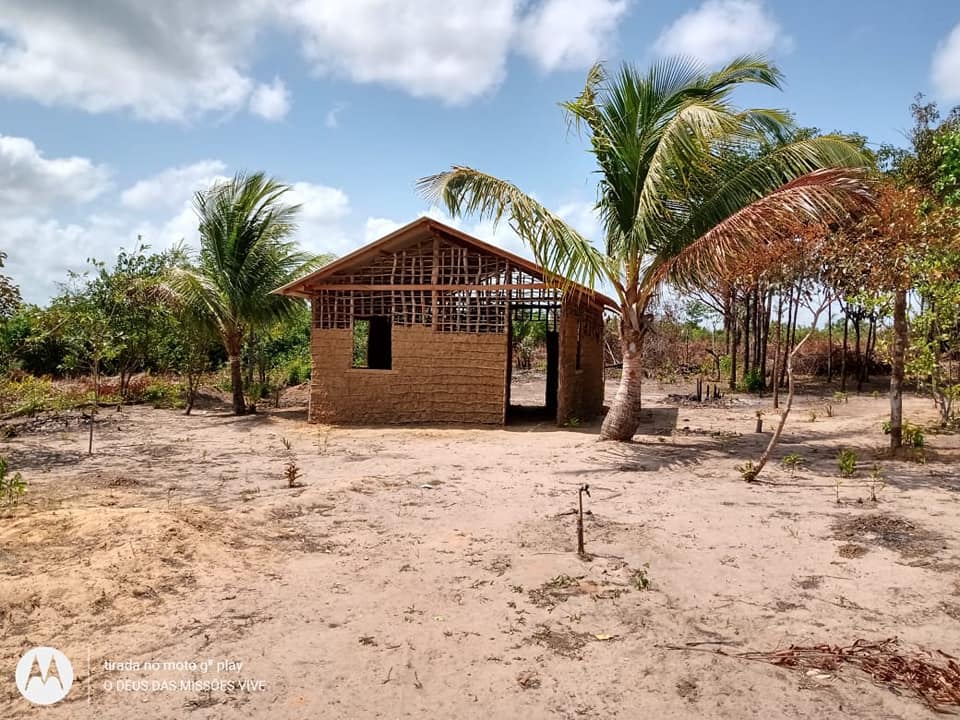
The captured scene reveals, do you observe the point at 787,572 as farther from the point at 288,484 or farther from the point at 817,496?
the point at 288,484

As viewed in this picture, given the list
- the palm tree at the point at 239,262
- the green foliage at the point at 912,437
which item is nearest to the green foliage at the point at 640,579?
the green foliage at the point at 912,437

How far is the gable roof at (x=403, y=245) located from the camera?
12062 millimetres

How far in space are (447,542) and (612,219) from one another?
667cm

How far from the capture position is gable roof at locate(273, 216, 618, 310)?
1206 cm

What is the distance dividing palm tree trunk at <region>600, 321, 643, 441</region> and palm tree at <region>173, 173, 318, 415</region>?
26.9 ft

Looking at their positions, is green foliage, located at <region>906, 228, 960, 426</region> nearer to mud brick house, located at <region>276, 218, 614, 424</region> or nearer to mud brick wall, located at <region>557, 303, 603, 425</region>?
mud brick house, located at <region>276, 218, 614, 424</region>

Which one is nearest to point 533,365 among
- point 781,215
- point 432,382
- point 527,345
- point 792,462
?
point 527,345

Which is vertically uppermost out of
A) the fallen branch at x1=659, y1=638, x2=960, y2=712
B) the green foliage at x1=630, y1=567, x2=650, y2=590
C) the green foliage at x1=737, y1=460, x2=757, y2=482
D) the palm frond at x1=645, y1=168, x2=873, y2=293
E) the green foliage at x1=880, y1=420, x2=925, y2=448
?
the palm frond at x1=645, y1=168, x2=873, y2=293

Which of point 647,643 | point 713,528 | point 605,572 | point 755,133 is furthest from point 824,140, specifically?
point 647,643

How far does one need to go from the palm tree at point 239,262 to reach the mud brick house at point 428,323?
2174mm

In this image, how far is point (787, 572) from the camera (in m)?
4.73

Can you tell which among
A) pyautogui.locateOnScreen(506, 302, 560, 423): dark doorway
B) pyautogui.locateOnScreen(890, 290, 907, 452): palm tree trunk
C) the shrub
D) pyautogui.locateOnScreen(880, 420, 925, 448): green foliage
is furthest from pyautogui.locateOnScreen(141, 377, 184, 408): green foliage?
pyautogui.locateOnScreen(880, 420, 925, 448): green foliage

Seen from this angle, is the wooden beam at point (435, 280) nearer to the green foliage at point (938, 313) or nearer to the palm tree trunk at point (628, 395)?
the palm tree trunk at point (628, 395)

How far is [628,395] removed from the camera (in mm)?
10438
